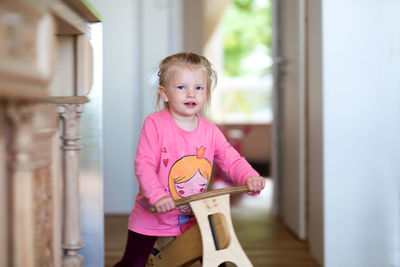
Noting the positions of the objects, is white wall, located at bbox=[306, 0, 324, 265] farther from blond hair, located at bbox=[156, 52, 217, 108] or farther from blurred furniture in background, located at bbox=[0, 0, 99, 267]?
blurred furniture in background, located at bbox=[0, 0, 99, 267]

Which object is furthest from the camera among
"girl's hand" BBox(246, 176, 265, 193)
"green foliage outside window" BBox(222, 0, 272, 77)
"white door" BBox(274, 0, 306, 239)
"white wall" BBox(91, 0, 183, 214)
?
"green foliage outside window" BBox(222, 0, 272, 77)

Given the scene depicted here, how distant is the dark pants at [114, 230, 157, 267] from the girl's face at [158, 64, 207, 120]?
39 centimetres

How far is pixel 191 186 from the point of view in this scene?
4.21 ft

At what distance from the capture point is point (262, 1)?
9.18 metres

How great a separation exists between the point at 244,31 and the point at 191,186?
8338 mm

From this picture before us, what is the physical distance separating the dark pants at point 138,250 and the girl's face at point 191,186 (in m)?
0.16

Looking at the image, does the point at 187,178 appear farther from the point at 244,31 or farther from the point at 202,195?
the point at 244,31

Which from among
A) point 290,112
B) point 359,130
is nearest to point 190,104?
point 359,130

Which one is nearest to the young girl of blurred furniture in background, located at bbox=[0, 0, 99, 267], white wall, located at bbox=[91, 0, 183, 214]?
blurred furniture in background, located at bbox=[0, 0, 99, 267]

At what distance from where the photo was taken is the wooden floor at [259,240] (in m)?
1.94

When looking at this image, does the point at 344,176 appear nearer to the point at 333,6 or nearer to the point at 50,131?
the point at 333,6

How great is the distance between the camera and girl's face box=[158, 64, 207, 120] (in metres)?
1.26

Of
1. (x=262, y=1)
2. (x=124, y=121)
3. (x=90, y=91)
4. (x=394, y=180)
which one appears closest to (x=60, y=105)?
(x=90, y=91)

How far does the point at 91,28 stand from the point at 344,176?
1.11 m
